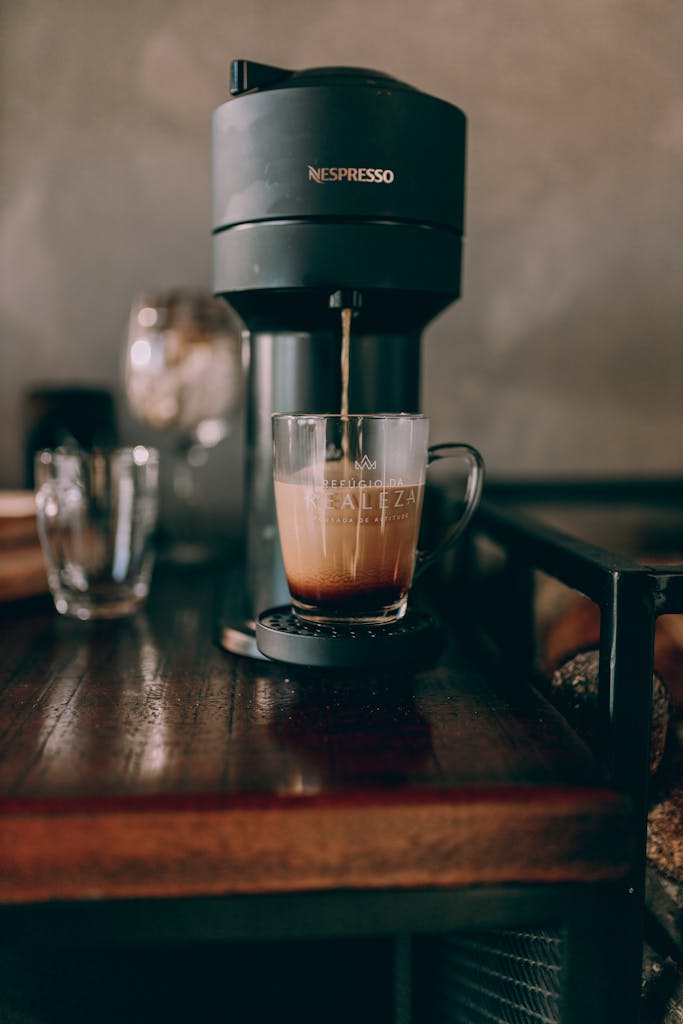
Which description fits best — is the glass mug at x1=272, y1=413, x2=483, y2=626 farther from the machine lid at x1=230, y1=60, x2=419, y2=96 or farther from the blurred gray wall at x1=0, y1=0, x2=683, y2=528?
the blurred gray wall at x1=0, y1=0, x2=683, y2=528

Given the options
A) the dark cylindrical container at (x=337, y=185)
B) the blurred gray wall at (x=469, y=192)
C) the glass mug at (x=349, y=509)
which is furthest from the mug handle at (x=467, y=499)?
the blurred gray wall at (x=469, y=192)

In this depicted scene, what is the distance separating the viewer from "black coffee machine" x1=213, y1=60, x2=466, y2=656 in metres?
0.58

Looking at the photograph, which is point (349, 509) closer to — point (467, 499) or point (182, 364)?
point (467, 499)

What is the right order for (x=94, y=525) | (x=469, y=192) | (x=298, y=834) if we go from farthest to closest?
(x=469, y=192) < (x=94, y=525) < (x=298, y=834)

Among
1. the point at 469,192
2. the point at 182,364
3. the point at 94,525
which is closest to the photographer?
the point at 94,525

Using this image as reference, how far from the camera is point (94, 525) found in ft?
2.67

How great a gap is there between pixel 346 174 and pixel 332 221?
3 cm

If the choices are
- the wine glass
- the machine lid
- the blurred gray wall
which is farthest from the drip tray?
the blurred gray wall

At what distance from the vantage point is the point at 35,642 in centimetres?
72

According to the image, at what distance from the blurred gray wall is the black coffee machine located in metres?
0.64

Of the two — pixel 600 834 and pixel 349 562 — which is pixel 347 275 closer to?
pixel 349 562

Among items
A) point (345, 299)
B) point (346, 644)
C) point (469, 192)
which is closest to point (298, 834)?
point (346, 644)

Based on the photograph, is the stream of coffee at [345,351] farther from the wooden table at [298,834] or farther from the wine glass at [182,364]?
the wine glass at [182,364]

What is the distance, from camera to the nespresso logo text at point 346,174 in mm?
583
